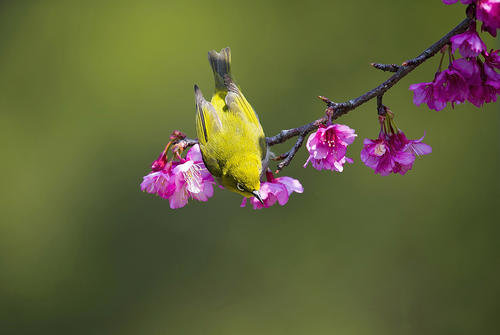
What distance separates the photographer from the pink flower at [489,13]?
0.92 m

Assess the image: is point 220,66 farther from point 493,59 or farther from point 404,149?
point 493,59

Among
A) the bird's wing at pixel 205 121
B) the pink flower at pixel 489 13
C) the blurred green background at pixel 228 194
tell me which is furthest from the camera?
the blurred green background at pixel 228 194

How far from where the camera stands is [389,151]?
1.19 meters

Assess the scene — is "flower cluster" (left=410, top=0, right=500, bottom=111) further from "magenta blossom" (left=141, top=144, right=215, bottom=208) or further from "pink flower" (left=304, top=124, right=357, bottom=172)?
"magenta blossom" (left=141, top=144, right=215, bottom=208)

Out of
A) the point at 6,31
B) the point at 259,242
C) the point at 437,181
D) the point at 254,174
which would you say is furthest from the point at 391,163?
the point at 6,31

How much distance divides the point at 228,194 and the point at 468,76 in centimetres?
291

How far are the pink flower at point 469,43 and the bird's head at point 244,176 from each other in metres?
0.59

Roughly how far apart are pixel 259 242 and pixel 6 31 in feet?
9.40

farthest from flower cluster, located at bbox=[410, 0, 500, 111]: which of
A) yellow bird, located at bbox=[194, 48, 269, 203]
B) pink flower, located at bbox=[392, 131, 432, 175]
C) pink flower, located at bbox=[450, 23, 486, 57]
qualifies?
yellow bird, located at bbox=[194, 48, 269, 203]

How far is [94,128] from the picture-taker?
422cm

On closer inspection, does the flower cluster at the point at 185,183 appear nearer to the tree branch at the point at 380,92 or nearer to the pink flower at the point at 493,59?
the tree branch at the point at 380,92

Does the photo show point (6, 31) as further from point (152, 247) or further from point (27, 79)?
point (152, 247)

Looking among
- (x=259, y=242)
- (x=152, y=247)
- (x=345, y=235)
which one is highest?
(x=345, y=235)

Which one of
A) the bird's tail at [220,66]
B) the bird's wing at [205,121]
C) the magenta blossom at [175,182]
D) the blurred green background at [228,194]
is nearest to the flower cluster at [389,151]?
the magenta blossom at [175,182]
